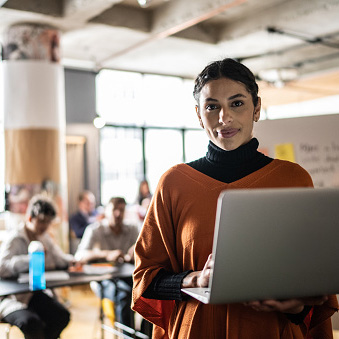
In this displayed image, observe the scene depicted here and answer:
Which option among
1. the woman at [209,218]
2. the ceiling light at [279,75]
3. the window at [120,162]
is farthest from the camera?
the window at [120,162]

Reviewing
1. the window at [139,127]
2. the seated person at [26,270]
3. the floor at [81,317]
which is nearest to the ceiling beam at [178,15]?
the window at [139,127]

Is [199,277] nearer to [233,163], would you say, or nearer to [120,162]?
[233,163]

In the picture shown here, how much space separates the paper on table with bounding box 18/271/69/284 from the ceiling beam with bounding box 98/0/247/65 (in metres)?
3.39

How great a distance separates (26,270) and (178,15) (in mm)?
4383

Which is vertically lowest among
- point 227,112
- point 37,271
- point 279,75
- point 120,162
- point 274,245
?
point 37,271

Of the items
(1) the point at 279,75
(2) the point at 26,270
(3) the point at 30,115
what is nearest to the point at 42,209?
(2) the point at 26,270

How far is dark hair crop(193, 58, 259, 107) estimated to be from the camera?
1.43 metres

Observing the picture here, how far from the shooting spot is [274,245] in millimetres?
1186

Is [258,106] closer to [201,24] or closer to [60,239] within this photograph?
[60,239]

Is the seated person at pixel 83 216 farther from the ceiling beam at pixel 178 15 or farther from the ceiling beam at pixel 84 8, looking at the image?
the ceiling beam at pixel 84 8

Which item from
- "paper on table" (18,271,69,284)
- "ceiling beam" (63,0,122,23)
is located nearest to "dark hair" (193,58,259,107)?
"paper on table" (18,271,69,284)

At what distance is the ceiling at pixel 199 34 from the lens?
6.37 meters

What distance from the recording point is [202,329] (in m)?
1.36

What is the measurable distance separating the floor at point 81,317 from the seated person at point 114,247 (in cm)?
69
